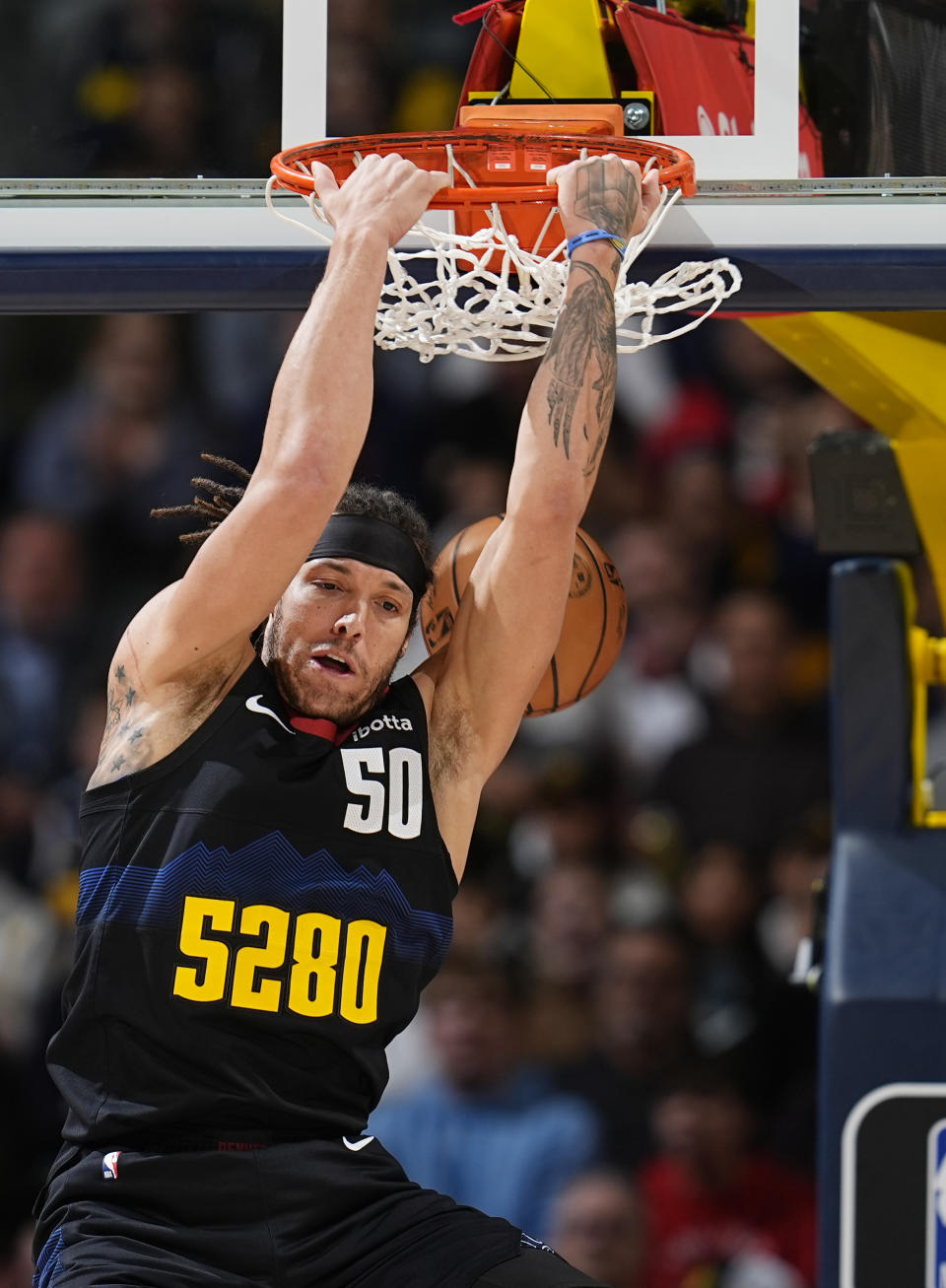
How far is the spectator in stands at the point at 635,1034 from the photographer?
4336mm

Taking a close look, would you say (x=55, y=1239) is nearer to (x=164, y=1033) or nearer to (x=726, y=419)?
(x=164, y=1033)

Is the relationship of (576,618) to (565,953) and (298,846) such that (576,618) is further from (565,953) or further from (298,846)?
(565,953)

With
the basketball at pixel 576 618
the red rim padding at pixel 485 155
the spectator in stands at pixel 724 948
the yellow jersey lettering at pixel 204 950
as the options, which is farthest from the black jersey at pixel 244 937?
the spectator in stands at pixel 724 948

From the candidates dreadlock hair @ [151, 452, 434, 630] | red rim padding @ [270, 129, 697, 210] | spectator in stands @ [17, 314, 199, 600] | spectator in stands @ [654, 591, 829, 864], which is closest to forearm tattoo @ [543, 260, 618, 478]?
red rim padding @ [270, 129, 697, 210]

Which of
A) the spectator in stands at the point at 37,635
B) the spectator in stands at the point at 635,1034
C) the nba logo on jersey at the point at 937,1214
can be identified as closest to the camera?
the nba logo on jersey at the point at 937,1214

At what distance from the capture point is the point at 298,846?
234 cm

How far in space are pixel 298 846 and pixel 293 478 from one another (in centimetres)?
52

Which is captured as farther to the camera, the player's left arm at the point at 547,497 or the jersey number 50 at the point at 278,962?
the player's left arm at the point at 547,497

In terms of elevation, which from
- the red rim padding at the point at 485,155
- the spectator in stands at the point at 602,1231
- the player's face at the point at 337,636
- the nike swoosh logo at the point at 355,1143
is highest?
the red rim padding at the point at 485,155

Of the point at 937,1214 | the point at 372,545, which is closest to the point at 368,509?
the point at 372,545

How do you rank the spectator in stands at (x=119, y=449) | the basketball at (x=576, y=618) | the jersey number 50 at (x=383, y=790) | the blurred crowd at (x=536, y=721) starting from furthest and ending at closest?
the spectator in stands at (x=119, y=449), the blurred crowd at (x=536, y=721), the basketball at (x=576, y=618), the jersey number 50 at (x=383, y=790)

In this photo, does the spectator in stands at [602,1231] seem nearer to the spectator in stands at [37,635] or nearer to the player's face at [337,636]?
the spectator in stands at [37,635]

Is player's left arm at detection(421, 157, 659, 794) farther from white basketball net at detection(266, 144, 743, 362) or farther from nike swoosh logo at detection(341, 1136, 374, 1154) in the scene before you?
nike swoosh logo at detection(341, 1136, 374, 1154)

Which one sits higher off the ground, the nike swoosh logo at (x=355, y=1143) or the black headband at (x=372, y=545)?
the black headband at (x=372, y=545)
